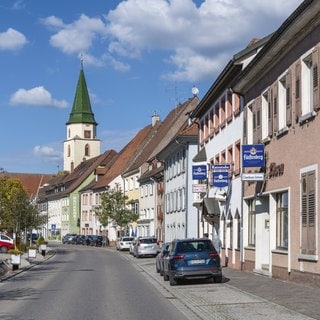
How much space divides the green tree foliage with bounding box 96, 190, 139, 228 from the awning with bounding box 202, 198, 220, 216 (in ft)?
124

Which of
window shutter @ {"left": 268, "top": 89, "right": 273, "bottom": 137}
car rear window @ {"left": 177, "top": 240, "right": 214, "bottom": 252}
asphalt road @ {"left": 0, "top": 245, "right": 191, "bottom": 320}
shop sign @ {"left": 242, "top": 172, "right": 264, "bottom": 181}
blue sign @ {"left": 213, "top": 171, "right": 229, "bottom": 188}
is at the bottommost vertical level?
asphalt road @ {"left": 0, "top": 245, "right": 191, "bottom": 320}

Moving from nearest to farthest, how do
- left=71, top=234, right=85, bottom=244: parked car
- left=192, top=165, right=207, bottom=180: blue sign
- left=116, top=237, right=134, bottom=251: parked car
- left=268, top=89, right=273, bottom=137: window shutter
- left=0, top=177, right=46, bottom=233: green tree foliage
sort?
left=268, top=89, right=273, bottom=137: window shutter
left=192, top=165, right=207, bottom=180: blue sign
left=0, top=177, right=46, bottom=233: green tree foliage
left=116, top=237, right=134, bottom=251: parked car
left=71, top=234, right=85, bottom=244: parked car

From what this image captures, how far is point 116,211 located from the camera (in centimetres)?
7469

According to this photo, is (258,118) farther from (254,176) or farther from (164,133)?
(164,133)

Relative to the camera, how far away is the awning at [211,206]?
36656 mm

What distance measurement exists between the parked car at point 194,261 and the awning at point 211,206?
12.7 metres

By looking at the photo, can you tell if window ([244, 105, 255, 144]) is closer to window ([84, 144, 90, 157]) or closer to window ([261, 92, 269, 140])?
window ([261, 92, 269, 140])

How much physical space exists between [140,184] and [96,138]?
2906 inches

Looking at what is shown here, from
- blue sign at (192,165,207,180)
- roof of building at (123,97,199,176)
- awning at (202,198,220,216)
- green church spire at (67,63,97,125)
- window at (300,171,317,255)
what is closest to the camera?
window at (300,171,317,255)

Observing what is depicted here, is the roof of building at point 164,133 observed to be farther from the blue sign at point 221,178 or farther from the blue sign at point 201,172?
the blue sign at point 221,178

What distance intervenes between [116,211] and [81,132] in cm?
7445

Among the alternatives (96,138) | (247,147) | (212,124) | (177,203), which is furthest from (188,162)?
(96,138)

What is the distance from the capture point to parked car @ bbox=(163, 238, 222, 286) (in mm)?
23172

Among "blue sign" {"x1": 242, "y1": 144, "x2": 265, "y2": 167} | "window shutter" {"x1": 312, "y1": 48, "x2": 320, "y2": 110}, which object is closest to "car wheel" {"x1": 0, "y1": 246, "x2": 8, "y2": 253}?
"blue sign" {"x1": 242, "y1": 144, "x2": 265, "y2": 167}
